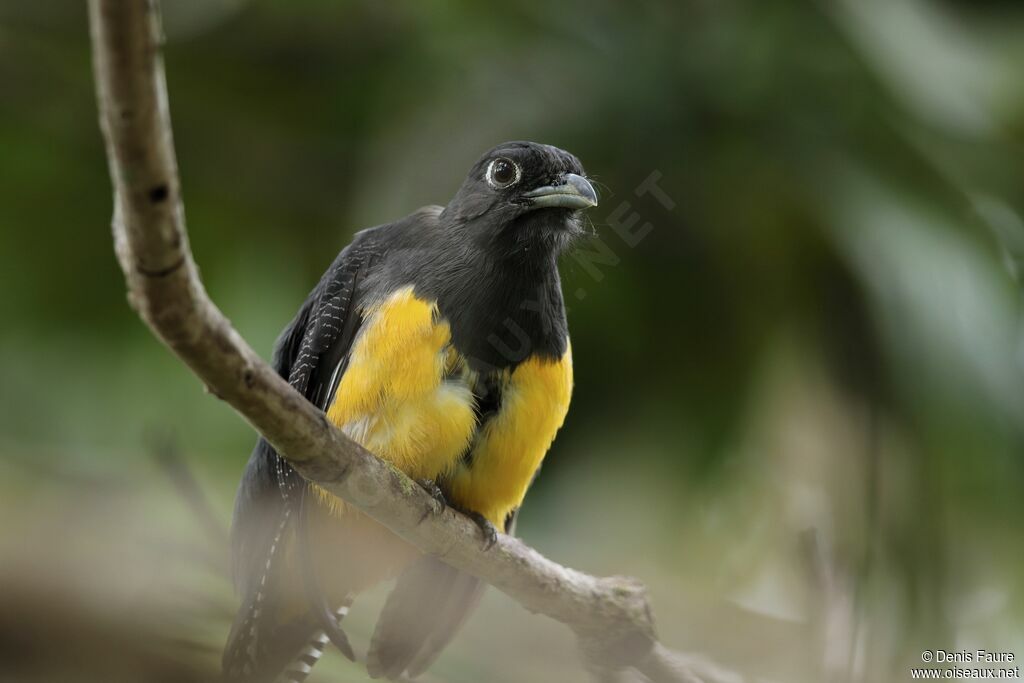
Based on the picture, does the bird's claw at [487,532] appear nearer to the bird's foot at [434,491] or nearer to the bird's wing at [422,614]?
the bird's foot at [434,491]

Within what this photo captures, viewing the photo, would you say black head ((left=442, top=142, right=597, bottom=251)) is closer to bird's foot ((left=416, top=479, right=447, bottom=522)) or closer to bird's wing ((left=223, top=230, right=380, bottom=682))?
bird's wing ((left=223, top=230, right=380, bottom=682))

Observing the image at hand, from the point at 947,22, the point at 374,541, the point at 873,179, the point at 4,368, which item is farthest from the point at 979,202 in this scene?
the point at 4,368

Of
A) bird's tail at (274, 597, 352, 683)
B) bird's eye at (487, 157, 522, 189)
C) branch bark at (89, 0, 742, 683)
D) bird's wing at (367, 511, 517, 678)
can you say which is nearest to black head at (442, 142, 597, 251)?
bird's eye at (487, 157, 522, 189)

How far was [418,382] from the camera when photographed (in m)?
3.75

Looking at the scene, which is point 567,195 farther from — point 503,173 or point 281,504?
point 281,504

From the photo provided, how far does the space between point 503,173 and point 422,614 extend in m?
1.89

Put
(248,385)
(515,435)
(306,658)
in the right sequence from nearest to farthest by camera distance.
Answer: (248,385), (515,435), (306,658)

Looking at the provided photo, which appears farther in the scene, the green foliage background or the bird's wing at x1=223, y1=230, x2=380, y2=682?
the green foliage background

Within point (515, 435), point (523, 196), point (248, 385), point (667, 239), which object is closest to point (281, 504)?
point (515, 435)

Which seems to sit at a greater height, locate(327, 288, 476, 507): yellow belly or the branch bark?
locate(327, 288, 476, 507): yellow belly

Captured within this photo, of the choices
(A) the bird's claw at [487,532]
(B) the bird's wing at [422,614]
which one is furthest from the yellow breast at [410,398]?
(B) the bird's wing at [422,614]

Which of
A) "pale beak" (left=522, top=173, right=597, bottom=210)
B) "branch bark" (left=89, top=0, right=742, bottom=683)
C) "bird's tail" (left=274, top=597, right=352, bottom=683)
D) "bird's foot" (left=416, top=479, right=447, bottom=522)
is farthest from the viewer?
"bird's tail" (left=274, top=597, right=352, bottom=683)

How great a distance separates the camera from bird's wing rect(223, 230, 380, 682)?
3988mm

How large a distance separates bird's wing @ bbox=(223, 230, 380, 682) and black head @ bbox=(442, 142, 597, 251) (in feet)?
1.64
